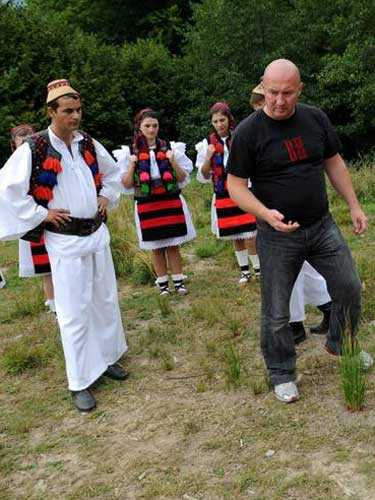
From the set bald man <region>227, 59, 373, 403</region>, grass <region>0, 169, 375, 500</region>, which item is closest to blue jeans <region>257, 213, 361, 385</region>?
bald man <region>227, 59, 373, 403</region>

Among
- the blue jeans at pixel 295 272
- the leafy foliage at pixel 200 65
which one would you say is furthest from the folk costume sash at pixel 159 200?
the leafy foliage at pixel 200 65

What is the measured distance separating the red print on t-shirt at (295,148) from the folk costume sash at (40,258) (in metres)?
3.02

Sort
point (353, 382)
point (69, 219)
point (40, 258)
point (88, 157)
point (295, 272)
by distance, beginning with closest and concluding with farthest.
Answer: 1. point (353, 382)
2. point (295, 272)
3. point (69, 219)
4. point (88, 157)
5. point (40, 258)

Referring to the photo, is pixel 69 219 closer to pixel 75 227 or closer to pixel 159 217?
pixel 75 227

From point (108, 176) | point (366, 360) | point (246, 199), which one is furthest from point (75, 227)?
point (366, 360)

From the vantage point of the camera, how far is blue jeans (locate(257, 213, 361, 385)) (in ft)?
11.8

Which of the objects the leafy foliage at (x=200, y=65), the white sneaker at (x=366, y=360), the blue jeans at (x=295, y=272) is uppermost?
the leafy foliage at (x=200, y=65)

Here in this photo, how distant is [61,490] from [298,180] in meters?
2.13

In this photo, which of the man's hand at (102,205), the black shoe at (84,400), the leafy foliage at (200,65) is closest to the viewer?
the black shoe at (84,400)

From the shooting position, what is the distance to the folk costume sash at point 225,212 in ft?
19.8

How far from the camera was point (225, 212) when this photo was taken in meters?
6.13

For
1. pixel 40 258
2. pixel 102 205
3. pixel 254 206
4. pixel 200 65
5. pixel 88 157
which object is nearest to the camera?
pixel 254 206

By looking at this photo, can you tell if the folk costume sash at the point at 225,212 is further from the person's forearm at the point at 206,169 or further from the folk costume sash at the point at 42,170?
the folk costume sash at the point at 42,170

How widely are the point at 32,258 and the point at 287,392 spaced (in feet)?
9.82
